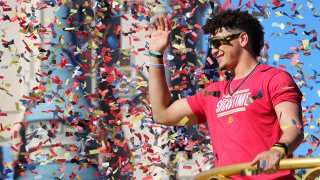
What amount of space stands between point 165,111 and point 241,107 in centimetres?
64

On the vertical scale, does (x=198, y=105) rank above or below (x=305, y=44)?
below

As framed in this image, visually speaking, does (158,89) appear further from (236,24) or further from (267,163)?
(267,163)

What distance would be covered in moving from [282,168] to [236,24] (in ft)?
4.99

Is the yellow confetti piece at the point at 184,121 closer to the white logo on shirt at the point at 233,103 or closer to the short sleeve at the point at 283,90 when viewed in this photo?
the white logo on shirt at the point at 233,103

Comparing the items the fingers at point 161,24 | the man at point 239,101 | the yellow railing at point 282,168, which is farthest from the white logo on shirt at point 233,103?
the yellow railing at point 282,168

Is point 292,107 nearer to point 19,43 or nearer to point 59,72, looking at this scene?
point 59,72

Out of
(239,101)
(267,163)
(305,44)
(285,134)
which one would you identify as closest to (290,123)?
(285,134)

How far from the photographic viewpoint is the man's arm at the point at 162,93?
4.28 m

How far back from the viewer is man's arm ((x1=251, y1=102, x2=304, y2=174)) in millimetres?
2998

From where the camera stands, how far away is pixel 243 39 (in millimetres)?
4273

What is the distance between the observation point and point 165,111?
442cm

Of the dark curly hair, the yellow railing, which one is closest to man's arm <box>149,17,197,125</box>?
the dark curly hair

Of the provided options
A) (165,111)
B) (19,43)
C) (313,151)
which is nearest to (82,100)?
(19,43)

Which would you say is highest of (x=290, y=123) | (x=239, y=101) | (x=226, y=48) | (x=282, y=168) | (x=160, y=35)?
(x=160, y=35)
